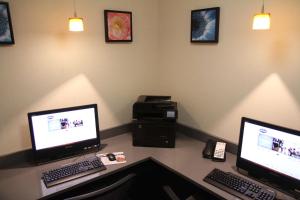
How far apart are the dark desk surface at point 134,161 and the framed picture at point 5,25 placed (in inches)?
37.6

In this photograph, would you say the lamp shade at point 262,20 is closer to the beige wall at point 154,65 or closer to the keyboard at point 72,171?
the beige wall at point 154,65

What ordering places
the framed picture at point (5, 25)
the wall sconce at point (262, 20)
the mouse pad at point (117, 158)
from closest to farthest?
1. the wall sconce at point (262, 20)
2. the framed picture at point (5, 25)
3. the mouse pad at point (117, 158)

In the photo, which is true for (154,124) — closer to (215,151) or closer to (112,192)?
(215,151)

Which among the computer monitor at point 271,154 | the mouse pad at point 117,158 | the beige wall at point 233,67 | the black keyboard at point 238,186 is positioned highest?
the beige wall at point 233,67

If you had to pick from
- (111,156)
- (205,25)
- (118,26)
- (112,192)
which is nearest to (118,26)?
(118,26)

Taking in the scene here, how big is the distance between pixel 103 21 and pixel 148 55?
0.60 meters

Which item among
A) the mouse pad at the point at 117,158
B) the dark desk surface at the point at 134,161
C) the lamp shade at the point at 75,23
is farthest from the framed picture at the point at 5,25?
the mouse pad at the point at 117,158

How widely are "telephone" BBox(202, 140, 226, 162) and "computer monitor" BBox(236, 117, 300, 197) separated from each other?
6.4 inches

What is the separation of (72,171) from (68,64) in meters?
0.87

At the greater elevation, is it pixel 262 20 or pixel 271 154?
pixel 262 20

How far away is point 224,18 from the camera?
199cm

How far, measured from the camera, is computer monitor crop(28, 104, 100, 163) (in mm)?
1882

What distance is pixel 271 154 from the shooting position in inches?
64.6

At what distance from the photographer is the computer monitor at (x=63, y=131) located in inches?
74.1
